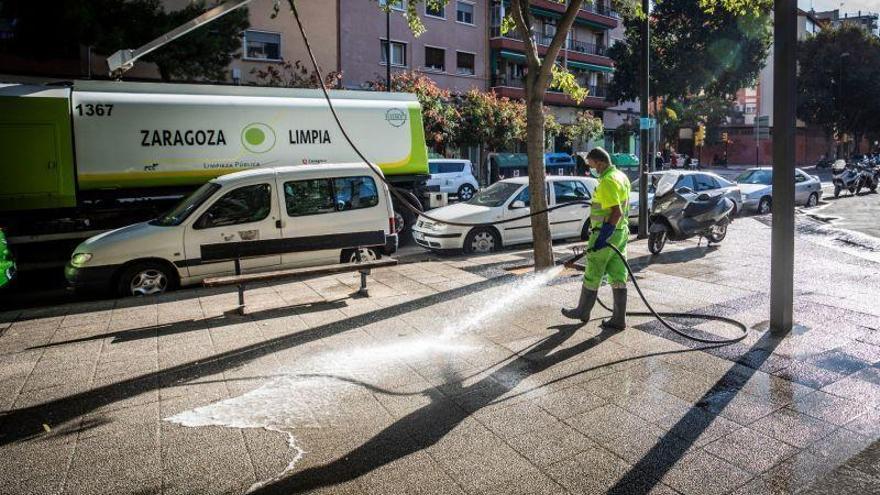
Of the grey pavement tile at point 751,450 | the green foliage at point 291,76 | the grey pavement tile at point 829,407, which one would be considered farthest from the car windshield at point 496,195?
the green foliage at point 291,76

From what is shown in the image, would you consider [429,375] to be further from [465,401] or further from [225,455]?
[225,455]

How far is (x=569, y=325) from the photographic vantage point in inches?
251

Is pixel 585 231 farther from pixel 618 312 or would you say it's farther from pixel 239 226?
pixel 618 312

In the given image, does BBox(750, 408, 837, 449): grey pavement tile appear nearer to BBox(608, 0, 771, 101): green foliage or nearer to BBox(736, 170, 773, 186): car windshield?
BBox(736, 170, 773, 186): car windshield

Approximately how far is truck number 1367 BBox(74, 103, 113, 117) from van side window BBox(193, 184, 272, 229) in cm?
359

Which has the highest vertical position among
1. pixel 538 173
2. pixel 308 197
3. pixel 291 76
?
pixel 291 76

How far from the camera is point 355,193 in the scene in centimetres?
1005

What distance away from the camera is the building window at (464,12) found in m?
36.6

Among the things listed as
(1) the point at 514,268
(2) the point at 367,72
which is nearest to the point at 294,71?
(2) the point at 367,72

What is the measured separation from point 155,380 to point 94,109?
751 centimetres

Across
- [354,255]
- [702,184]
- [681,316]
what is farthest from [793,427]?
[702,184]

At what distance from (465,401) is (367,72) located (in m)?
28.8

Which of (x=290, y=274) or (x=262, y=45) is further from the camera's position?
(x=262, y=45)

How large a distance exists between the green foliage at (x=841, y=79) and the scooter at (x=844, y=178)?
31170mm
